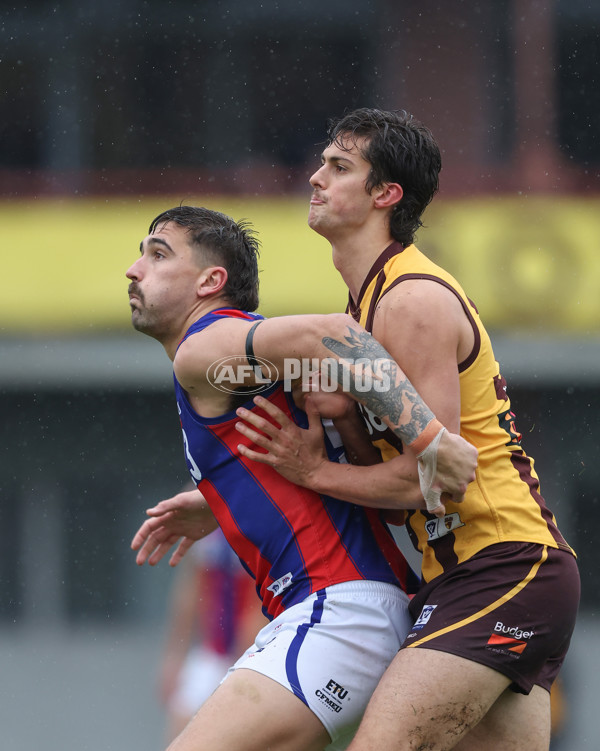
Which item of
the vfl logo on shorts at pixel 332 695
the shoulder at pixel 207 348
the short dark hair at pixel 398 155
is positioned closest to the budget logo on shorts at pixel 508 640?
the vfl logo on shorts at pixel 332 695

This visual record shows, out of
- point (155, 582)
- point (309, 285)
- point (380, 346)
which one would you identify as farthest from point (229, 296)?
point (155, 582)

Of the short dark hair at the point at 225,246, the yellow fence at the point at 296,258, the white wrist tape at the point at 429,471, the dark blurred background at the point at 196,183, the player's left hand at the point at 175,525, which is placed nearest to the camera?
the white wrist tape at the point at 429,471

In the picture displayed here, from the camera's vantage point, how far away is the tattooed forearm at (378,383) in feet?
11.1

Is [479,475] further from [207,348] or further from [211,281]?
[211,281]

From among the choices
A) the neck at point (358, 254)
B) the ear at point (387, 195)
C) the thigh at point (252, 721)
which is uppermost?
the ear at point (387, 195)

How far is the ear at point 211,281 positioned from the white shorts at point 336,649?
1.09 meters

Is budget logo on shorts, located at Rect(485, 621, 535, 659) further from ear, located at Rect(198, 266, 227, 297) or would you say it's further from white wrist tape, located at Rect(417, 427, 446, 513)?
ear, located at Rect(198, 266, 227, 297)

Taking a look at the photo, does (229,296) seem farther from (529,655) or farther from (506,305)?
(506,305)

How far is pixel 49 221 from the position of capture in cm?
1346

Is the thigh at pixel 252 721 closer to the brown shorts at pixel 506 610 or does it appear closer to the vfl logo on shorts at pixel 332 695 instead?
the vfl logo on shorts at pixel 332 695

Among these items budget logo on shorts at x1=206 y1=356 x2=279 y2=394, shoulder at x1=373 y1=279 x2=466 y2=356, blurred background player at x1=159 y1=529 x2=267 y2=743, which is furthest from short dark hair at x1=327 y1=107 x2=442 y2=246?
blurred background player at x1=159 y1=529 x2=267 y2=743

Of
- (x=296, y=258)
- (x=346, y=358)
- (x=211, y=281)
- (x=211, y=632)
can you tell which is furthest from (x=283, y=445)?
(x=296, y=258)

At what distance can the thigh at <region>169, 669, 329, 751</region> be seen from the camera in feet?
10.7

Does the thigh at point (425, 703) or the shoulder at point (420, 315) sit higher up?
the shoulder at point (420, 315)
